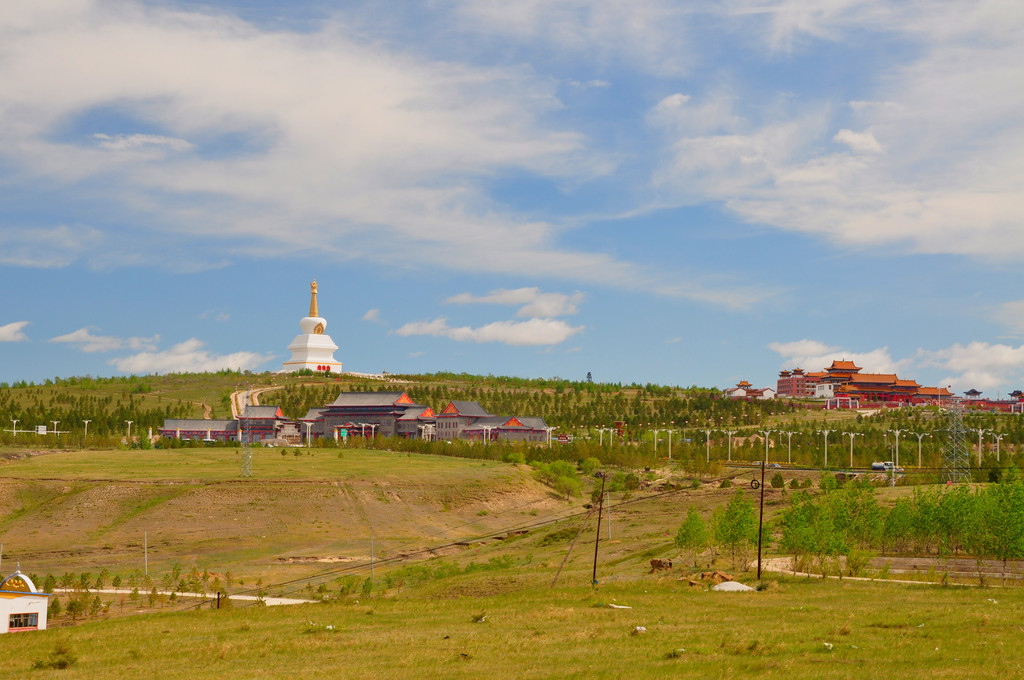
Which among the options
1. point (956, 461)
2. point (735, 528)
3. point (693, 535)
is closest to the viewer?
point (693, 535)

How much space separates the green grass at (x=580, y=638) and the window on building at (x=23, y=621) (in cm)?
354

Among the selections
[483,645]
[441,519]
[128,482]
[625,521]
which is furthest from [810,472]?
[483,645]

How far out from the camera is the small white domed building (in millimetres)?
48062

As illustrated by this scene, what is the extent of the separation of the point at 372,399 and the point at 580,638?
416 ft

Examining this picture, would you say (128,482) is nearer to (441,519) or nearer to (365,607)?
(441,519)

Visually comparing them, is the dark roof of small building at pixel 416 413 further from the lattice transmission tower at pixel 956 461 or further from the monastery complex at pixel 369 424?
the lattice transmission tower at pixel 956 461

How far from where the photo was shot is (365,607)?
5112 cm

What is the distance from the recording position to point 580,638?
4066 centimetres

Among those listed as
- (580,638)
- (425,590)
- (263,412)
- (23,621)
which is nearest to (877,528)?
(425,590)

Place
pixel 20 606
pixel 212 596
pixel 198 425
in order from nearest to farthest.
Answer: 1. pixel 20 606
2. pixel 212 596
3. pixel 198 425

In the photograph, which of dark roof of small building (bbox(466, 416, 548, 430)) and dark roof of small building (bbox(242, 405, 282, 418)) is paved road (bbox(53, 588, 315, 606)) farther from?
dark roof of small building (bbox(242, 405, 282, 418))

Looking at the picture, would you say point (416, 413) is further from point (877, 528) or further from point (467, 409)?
point (877, 528)

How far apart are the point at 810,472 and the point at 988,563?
52.2 meters

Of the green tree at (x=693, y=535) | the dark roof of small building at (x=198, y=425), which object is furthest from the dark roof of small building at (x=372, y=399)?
the green tree at (x=693, y=535)
